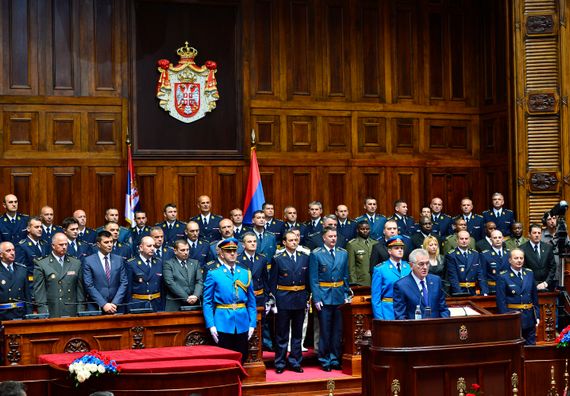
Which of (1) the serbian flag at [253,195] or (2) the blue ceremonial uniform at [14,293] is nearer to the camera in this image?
(2) the blue ceremonial uniform at [14,293]

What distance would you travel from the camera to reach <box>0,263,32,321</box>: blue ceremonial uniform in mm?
9211

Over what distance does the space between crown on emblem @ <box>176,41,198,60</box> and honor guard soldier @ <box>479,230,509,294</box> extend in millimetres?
4905

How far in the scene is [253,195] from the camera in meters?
13.8

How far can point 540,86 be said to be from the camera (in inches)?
540

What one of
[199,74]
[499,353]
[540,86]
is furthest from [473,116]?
[499,353]

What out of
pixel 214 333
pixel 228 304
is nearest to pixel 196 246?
pixel 228 304

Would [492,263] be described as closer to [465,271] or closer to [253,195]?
[465,271]

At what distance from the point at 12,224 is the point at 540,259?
6.10 m

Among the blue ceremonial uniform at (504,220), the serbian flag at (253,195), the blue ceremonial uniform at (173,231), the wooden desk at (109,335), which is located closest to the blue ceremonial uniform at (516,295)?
the wooden desk at (109,335)

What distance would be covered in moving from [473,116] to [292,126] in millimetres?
2833

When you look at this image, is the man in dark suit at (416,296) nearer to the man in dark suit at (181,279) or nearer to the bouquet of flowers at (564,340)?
the bouquet of flowers at (564,340)

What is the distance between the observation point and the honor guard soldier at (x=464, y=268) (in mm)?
11516

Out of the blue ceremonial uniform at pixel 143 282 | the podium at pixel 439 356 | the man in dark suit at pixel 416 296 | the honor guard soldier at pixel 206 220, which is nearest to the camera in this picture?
the podium at pixel 439 356

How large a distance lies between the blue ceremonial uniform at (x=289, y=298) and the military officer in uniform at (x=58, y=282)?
1.97 m
